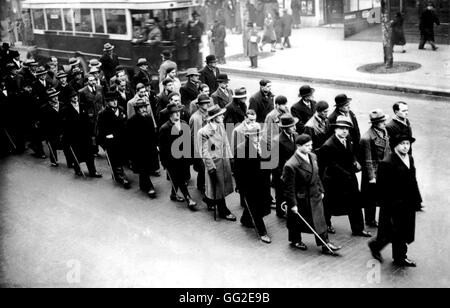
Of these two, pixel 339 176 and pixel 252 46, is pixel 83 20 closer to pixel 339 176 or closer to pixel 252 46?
pixel 252 46

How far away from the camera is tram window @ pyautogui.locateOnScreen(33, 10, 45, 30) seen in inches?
840

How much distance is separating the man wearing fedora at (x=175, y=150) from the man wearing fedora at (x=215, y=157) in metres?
0.87

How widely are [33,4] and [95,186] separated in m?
13.7

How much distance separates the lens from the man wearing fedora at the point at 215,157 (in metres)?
8.62

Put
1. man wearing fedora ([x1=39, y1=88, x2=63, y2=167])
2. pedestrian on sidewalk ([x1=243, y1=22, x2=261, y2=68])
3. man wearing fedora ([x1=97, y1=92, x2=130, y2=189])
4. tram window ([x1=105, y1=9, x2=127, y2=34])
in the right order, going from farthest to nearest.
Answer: pedestrian on sidewalk ([x1=243, y1=22, x2=261, y2=68])
tram window ([x1=105, y1=9, x2=127, y2=34])
man wearing fedora ([x1=39, y1=88, x2=63, y2=167])
man wearing fedora ([x1=97, y1=92, x2=130, y2=189])

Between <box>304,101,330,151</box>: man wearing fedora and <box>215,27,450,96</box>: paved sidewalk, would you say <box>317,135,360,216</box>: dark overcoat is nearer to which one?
<box>304,101,330,151</box>: man wearing fedora

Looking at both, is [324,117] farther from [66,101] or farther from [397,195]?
[66,101]

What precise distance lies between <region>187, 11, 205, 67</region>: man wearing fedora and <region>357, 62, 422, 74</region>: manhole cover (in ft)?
18.5

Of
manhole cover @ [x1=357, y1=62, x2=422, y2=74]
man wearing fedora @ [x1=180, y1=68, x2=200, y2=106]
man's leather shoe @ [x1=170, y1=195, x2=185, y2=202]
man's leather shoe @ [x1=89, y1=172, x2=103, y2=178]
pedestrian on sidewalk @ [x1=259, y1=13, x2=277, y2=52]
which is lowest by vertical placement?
man's leather shoe @ [x1=170, y1=195, x2=185, y2=202]

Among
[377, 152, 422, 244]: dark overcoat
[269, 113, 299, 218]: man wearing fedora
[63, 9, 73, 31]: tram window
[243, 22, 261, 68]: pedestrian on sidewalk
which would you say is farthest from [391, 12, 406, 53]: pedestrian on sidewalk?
[377, 152, 422, 244]: dark overcoat

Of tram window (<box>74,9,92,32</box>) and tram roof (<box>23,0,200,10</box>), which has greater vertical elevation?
tram roof (<box>23,0,200,10</box>)

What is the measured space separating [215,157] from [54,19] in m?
14.5

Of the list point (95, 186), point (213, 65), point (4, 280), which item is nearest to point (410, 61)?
point (213, 65)
